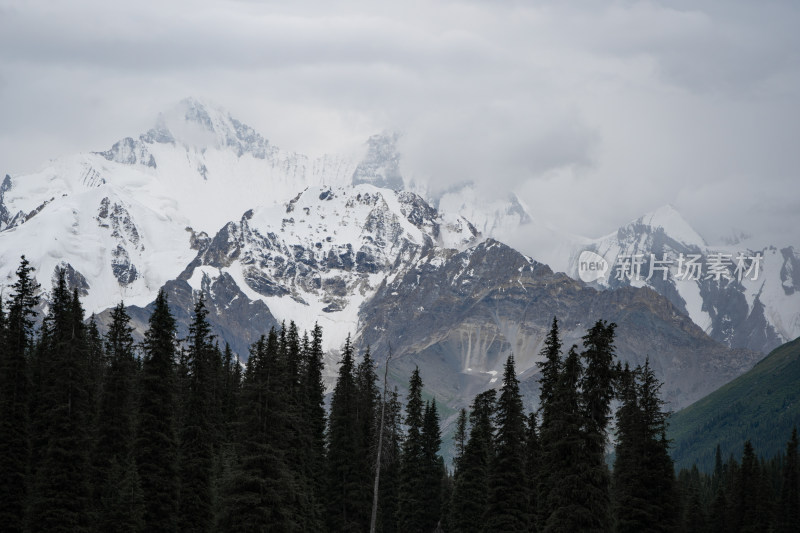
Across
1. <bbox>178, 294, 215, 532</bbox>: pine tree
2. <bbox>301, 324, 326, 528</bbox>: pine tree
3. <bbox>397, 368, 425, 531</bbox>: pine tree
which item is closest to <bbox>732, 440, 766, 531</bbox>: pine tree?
<bbox>397, 368, 425, 531</bbox>: pine tree

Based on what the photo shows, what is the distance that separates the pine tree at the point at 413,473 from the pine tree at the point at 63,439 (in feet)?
117

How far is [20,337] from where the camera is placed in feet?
227

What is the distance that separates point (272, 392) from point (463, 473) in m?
30.4

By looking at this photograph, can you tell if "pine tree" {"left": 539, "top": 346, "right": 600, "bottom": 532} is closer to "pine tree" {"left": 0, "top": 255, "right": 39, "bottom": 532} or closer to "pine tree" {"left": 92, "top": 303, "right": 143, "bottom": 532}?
"pine tree" {"left": 92, "top": 303, "right": 143, "bottom": 532}

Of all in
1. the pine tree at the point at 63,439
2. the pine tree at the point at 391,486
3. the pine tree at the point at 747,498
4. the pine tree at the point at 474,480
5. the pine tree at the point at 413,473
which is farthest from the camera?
the pine tree at the point at 747,498

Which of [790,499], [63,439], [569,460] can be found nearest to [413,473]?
[63,439]

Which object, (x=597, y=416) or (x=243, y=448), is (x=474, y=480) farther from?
(x=597, y=416)

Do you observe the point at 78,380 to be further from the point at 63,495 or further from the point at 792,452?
the point at 792,452

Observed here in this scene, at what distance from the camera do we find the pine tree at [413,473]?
95625 millimetres

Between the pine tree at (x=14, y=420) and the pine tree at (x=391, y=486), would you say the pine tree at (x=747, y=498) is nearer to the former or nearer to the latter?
the pine tree at (x=391, y=486)

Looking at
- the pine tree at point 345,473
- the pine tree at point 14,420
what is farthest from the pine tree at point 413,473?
the pine tree at point 14,420

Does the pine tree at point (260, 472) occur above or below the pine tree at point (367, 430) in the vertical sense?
below

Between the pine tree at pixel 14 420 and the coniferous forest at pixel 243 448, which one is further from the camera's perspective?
the pine tree at pixel 14 420

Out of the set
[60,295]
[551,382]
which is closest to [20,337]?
[60,295]
